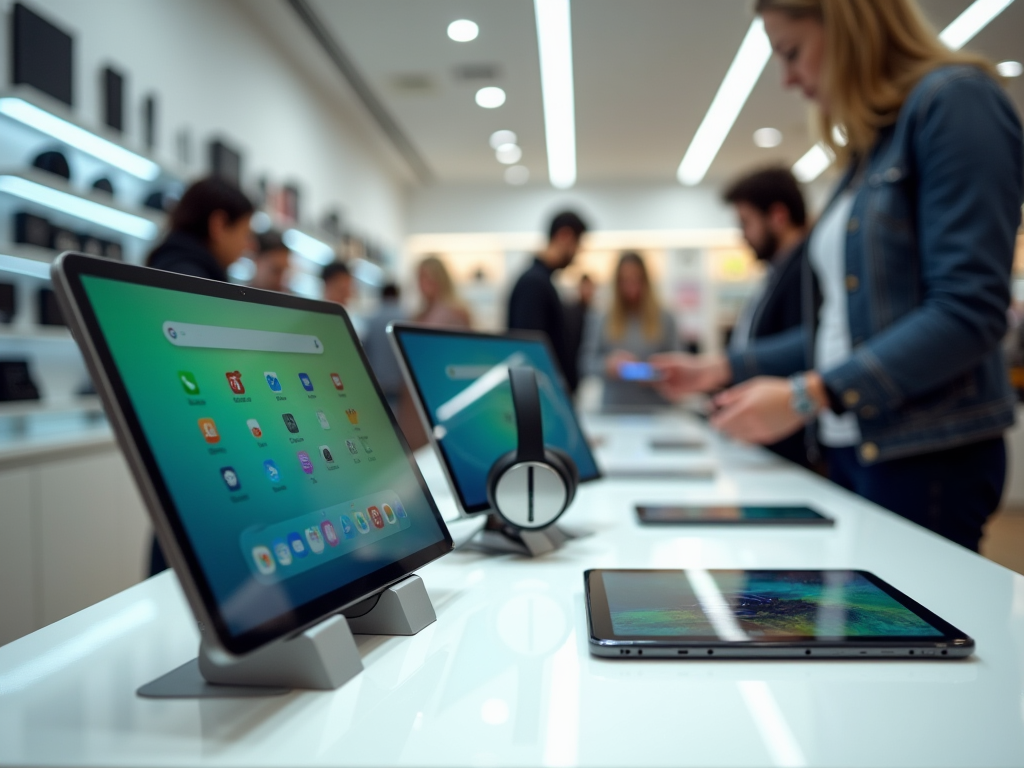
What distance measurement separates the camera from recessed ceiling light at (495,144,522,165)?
728cm

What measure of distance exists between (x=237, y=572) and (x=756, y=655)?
0.38 m

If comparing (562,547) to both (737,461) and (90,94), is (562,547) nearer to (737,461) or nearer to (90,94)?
(737,461)

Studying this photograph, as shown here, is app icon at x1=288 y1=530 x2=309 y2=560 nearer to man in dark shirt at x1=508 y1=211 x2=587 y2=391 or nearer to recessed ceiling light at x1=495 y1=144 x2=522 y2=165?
man in dark shirt at x1=508 y1=211 x2=587 y2=391

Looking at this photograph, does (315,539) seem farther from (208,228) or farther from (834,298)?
(208,228)

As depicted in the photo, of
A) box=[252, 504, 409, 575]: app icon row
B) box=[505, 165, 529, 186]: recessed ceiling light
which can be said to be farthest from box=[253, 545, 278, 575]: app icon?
box=[505, 165, 529, 186]: recessed ceiling light

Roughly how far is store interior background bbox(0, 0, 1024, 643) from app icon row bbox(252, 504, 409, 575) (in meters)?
0.76

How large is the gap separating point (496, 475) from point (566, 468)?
9 centimetres

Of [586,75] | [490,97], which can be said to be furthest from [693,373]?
[490,97]

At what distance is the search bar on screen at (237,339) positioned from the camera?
535mm

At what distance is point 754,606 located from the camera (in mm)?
656

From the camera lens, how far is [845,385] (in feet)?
3.85

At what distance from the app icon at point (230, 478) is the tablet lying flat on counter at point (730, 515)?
0.71 meters

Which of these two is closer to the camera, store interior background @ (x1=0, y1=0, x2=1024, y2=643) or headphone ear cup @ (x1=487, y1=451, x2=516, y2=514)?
headphone ear cup @ (x1=487, y1=451, x2=516, y2=514)

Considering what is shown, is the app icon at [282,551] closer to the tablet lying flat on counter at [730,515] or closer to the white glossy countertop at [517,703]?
Result: the white glossy countertop at [517,703]
